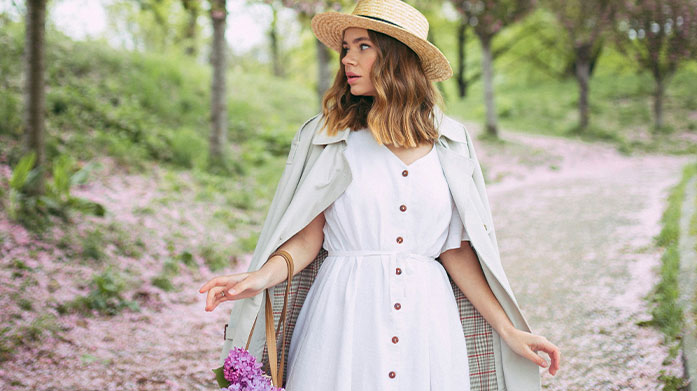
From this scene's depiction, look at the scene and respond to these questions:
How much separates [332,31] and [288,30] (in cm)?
2469

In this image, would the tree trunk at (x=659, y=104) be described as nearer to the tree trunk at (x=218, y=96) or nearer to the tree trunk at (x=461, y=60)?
the tree trunk at (x=461, y=60)

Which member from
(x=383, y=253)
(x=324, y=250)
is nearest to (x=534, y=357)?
(x=383, y=253)

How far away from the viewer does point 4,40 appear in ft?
30.5

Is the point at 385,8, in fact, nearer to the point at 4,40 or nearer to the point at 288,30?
the point at 4,40

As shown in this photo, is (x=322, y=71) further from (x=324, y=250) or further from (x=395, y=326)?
(x=395, y=326)

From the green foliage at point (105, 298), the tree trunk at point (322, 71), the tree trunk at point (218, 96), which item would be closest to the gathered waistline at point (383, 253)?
the green foliage at point (105, 298)

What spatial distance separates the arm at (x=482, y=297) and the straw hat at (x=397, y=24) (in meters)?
0.63

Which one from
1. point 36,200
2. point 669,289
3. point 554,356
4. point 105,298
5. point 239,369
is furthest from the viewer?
point 36,200

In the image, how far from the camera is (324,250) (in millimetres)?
2068

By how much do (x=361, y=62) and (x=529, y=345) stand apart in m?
1.06

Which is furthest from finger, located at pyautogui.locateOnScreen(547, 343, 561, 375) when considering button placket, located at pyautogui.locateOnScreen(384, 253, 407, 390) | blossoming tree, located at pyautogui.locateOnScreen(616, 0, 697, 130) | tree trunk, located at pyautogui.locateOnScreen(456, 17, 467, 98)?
tree trunk, located at pyautogui.locateOnScreen(456, 17, 467, 98)

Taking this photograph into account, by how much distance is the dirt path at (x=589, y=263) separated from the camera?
3.87 metres

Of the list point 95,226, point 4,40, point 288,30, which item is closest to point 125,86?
point 4,40

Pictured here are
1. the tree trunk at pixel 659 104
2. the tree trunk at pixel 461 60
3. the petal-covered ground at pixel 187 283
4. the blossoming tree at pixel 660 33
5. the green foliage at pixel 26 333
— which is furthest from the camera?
the tree trunk at pixel 461 60
